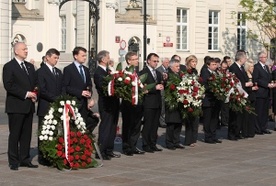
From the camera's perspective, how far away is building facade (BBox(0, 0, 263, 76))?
138 ft

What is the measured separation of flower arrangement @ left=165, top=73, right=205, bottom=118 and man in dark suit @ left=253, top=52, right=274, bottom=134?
3783mm

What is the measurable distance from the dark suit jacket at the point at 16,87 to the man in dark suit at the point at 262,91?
7850 millimetres

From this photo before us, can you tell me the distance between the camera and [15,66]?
40.2 feet

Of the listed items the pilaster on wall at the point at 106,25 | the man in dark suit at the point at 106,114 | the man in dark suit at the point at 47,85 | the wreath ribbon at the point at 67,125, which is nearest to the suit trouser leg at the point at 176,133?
the man in dark suit at the point at 106,114

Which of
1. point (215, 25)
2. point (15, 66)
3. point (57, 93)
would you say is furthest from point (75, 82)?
point (215, 25)

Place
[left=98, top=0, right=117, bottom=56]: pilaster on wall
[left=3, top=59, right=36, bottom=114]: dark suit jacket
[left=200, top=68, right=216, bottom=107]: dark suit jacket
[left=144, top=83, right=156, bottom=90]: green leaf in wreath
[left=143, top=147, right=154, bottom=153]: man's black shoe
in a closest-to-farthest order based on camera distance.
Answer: [left=3, top=59, right=36, bottom=114]: dark suit jacket
[left=144, top=83, right=156, bottom=90]: green leaf in wreath
[left=143, top=147, right=154, bottom=153]: man's black shoe
[left=200, top=68, right=216, bottom=107]: dark suit jacket
[left=98, top=0, right=117, bottom=56]: pilaster on wall

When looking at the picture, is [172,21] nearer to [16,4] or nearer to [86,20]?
[86,20]

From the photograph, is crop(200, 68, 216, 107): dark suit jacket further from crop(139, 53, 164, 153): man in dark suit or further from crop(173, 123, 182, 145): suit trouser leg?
crop(139, 53, 164, 153): man in dark suit

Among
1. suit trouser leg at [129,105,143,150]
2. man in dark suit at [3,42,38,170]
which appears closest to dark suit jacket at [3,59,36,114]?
man in dark suit at [3,42,38,170]

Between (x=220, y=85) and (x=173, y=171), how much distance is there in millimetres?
4379

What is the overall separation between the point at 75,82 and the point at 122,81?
84cm

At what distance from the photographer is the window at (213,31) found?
1996 inches

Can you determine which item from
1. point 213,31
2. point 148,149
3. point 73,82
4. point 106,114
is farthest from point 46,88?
point 213,31

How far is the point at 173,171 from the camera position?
12336mm
